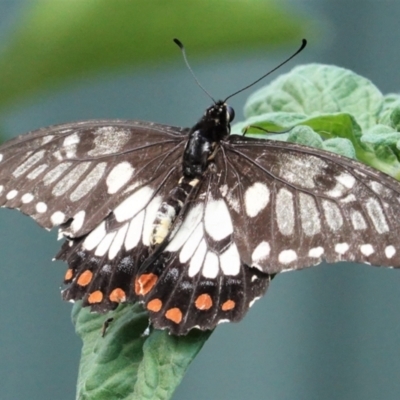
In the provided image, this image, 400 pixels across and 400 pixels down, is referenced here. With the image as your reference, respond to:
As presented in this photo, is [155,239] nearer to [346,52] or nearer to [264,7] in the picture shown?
[264,7]

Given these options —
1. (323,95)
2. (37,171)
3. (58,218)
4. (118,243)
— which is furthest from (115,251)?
(323,95)

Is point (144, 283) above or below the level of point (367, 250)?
below

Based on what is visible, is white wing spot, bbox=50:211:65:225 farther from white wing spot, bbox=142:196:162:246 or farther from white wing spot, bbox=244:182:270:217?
white wing spot, bbox=244:182:270:217

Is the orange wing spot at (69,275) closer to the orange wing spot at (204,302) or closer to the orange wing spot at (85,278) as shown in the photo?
the orange wing spot at (85,278)

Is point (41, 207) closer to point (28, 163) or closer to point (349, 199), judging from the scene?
point (28, 163)

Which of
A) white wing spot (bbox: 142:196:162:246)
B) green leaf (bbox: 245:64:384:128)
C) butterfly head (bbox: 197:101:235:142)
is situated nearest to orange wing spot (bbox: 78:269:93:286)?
white wing spot (bbox: 142:196:162:246)
